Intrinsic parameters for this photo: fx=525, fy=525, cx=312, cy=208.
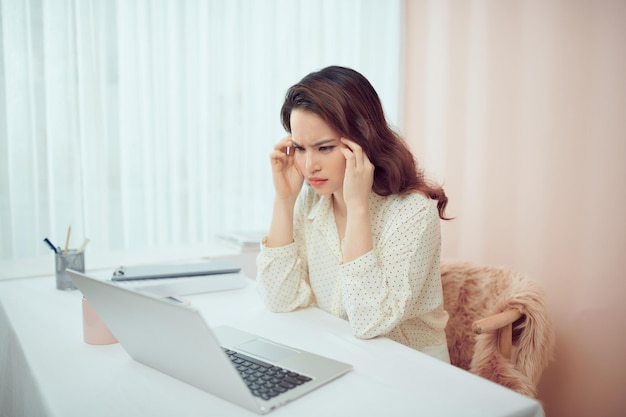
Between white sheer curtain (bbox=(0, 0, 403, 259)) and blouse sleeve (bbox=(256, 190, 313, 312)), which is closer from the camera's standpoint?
blouse sleeve (bbox=(256, 190, 313, 312))

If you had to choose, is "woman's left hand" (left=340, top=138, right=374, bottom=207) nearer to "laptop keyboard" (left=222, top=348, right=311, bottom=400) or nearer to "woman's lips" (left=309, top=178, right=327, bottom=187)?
"woman's lips" (left=309, top=178, right=327, bottom=187)

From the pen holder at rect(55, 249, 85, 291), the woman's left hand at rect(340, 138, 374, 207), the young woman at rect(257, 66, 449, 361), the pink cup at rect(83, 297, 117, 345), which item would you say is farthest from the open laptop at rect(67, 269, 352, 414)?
the pen holder at rect(55, 249, 85, 291)

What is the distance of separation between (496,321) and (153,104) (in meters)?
1.57

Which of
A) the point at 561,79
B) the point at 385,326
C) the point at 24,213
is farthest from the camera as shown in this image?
the point at 24,213

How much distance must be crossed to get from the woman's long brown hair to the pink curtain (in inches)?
26.8

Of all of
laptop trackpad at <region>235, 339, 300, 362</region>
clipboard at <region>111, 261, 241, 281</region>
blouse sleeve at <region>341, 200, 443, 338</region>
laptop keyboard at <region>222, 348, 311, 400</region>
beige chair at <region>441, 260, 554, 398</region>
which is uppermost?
blouse sleeve at <region>341, 200, 443, 338</region>

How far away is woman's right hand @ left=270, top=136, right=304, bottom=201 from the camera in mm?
1409

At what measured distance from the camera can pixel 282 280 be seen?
130 cm

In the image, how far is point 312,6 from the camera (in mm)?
2439

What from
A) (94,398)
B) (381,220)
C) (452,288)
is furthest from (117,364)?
(452,288)

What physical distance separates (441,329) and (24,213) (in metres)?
1.54

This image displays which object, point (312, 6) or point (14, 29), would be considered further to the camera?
point (312, 6)

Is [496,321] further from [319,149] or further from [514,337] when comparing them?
[319,149]

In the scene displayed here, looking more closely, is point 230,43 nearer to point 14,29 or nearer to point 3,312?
point 14,29
